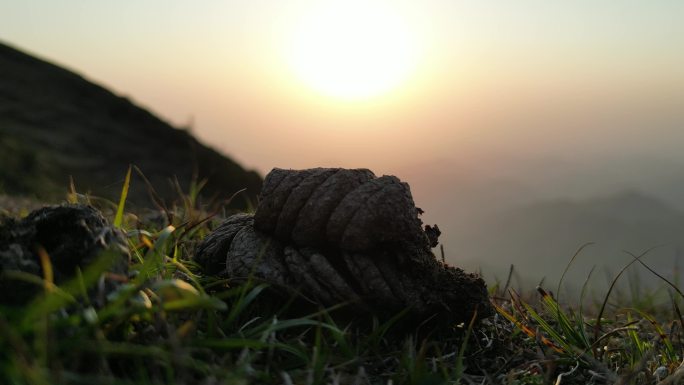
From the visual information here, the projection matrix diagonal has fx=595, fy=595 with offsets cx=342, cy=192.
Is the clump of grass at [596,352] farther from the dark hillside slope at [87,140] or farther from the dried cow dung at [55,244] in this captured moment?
the dark hillside slope at [87,140]

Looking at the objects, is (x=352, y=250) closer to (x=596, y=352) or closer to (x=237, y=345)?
(x=237, y=345)

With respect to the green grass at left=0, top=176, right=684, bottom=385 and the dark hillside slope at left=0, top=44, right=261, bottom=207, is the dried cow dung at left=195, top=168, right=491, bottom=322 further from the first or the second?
the dark hillside slope at left=0, top=44, right=261, bottom=207

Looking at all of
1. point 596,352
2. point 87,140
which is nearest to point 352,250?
point 596,352

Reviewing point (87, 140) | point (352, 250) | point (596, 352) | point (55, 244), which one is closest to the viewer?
point (55, 244)

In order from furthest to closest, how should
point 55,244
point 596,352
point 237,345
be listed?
point 596,352
point 55,244
point 237,345

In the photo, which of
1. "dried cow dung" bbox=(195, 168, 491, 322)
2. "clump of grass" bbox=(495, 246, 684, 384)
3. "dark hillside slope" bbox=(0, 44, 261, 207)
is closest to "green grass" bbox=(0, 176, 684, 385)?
"clump of grass" bbox=(495, 246, 684, 384)

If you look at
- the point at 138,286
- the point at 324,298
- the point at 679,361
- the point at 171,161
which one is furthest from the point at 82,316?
the point at 171,161
